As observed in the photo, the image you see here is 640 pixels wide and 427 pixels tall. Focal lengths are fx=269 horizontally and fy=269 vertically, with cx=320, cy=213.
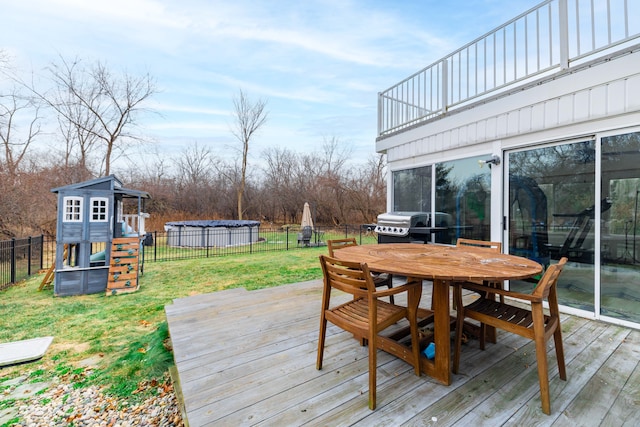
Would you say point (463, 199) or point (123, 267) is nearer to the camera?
point (463, 199)

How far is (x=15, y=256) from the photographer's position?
18.0 ft

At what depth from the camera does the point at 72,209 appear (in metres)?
4.71

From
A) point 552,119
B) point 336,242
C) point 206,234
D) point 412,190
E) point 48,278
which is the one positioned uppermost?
point 552,119

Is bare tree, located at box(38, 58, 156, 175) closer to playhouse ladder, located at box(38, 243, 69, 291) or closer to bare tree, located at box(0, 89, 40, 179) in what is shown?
bare tree, located at box(0, 89, 40, 179)

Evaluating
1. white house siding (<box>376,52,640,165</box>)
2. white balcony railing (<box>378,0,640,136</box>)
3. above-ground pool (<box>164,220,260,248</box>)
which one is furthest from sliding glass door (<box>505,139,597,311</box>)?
above-ground pool (<box>164,220,260,248</box>)

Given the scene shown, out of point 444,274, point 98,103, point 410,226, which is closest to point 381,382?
point 444,274

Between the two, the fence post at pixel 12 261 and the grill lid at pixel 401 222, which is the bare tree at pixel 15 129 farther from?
the grill lid at pixel 401 222

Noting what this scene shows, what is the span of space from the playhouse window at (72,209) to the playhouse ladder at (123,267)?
696mm

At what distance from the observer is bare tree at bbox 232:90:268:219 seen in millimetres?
15266

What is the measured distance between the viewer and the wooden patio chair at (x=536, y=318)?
1.50m

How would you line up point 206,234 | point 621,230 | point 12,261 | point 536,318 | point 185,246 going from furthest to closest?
point 185,246 → point 206,234 → point 12,261 → point 621,230 → point 536,318

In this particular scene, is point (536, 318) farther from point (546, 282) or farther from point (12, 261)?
point (12, 261)

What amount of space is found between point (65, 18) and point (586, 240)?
10.3 meters

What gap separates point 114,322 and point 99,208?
8.03ft
